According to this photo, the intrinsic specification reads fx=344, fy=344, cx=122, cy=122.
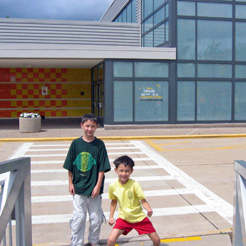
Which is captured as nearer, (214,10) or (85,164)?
(85,164)

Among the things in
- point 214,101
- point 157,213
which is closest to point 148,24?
point 214,101

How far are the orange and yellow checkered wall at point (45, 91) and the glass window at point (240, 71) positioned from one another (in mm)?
9790

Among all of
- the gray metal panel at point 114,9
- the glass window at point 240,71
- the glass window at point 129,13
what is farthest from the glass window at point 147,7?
the glass window at point 240,71

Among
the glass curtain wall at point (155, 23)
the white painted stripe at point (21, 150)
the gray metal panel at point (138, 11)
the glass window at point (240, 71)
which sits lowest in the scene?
the white painted stripe at point (21, 150)

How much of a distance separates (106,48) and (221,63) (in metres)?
5.75

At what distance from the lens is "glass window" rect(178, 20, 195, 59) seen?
1652 centimetres

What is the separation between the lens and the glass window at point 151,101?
1642cm

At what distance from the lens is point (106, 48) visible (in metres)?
15.9

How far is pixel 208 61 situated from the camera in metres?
16.8

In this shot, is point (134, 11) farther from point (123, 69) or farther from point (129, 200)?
point (129, 200)

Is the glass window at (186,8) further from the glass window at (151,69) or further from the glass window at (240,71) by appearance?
the glass window at (240,71)

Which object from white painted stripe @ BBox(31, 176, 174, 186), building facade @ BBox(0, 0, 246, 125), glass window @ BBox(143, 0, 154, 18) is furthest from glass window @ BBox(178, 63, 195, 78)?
white painted stripe @ BBox(31, 176, 174, 186)

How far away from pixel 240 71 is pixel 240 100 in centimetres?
145

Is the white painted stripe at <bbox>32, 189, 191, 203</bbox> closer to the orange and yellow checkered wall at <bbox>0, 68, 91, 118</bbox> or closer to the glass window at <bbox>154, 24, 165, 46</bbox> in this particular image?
the glass window at <bbox>154, 24, 165, 46</bbox>
